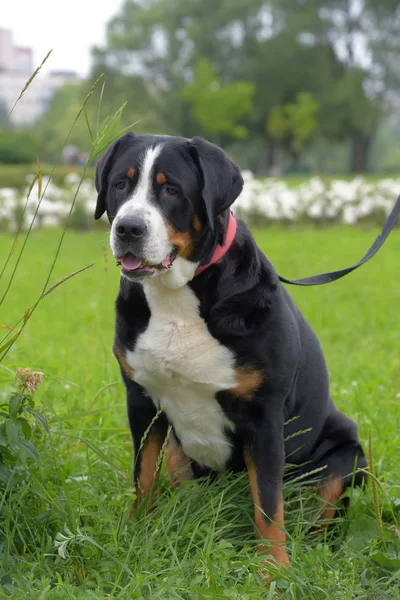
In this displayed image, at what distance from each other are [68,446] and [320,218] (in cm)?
1209

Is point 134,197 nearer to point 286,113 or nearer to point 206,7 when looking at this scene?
point 286,113

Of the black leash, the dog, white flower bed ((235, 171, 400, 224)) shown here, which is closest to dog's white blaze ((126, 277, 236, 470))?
the dog

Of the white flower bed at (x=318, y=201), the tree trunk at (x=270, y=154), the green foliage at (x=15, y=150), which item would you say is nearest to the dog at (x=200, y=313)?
the white flower bed at (x=318, y=201)

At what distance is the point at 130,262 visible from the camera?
2430 millimetres

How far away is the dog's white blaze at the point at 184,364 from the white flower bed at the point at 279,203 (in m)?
10.9

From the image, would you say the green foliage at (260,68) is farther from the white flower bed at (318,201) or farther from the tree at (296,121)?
the white flower bed at (318,201)

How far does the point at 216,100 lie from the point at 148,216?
127ft

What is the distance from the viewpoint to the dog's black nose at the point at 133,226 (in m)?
2.31

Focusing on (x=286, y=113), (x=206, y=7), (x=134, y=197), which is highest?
(x=134, y=197)

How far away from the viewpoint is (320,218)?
1453cm

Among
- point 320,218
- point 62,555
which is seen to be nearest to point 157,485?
point 62,555

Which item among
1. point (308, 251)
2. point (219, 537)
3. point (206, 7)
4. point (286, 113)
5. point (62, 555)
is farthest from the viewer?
point (206, 7)

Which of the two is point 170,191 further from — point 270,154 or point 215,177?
point 270,154

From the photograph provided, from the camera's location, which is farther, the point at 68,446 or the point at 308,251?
the point at 308,251
